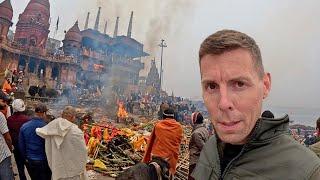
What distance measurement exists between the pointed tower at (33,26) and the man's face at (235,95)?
44.2m

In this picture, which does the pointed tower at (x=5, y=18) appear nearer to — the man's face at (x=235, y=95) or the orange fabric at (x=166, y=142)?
the orange fabric at (x=166, y=142)

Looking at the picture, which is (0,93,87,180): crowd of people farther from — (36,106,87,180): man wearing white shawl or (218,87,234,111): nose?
(218,87,234,111): nose

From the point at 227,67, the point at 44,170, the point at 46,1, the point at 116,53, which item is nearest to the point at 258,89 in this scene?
the point at 227,67

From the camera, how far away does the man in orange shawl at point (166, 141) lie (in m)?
5.58

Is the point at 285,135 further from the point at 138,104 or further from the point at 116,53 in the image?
the point at 116,53

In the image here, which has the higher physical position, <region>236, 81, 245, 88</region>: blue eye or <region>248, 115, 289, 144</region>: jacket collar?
<region>236, 81, 245, 88</region>: blue eye

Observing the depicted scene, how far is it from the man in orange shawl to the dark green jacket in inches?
165

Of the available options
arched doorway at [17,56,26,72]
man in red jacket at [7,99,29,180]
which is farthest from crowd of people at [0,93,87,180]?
arched doorway at [17,56,26,72]

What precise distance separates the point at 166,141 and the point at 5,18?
1438 inches

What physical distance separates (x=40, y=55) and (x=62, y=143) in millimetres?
38329

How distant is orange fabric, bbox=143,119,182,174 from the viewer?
558cm

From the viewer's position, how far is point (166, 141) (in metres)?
5.63

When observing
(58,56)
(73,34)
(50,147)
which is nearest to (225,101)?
(50,147)

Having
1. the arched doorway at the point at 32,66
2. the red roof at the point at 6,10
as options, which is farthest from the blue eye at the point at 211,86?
the arched doorway at the point at 32,66
